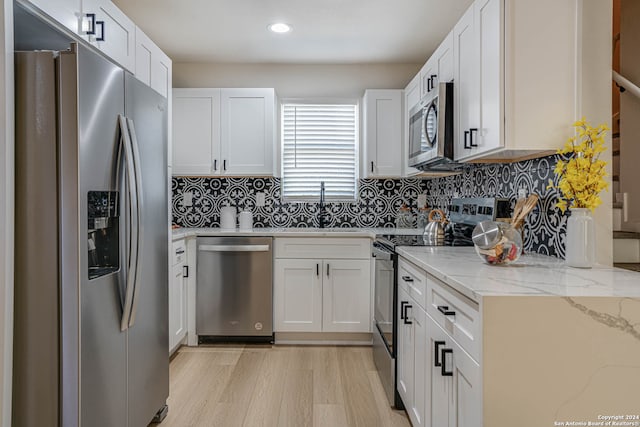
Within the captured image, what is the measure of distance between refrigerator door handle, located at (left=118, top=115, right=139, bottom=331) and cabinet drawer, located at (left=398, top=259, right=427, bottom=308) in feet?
4.06

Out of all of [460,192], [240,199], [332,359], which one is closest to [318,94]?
[240,199]

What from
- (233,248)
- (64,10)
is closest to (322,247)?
(233,248)

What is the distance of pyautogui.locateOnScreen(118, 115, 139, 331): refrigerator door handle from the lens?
170cm

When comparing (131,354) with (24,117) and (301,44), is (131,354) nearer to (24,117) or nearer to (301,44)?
(24,117)

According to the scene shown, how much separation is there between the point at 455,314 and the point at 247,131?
2731mm

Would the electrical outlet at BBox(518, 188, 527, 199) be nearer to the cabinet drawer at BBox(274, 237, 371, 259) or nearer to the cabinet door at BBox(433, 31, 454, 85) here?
the cabinet door at BBox(433, 31, 454, 85)

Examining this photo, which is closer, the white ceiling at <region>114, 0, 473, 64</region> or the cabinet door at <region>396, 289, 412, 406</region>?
the cabinet door at <region>396, 289, 412, 406</region>

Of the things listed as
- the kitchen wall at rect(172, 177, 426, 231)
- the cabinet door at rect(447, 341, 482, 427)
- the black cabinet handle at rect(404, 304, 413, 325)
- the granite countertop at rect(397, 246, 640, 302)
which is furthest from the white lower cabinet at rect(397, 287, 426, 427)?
the kitchen wall at rect(172, 177, 426, 231)

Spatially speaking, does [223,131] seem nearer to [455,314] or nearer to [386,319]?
[386,319]

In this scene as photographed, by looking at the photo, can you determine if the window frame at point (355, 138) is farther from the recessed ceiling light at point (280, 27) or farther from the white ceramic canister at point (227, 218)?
the recessed ceiling light at point (280, 27)

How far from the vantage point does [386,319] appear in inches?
102

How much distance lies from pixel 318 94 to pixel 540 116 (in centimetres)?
261

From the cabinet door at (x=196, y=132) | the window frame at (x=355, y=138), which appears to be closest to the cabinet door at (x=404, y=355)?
the window frame at (x=355, y=138)

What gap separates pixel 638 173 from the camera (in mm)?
2258
